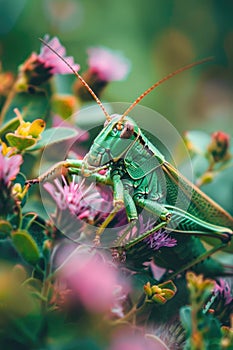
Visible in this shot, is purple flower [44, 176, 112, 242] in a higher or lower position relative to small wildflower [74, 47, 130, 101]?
lower

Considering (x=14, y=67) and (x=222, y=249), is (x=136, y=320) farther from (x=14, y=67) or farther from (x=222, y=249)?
(x=14, y=67)

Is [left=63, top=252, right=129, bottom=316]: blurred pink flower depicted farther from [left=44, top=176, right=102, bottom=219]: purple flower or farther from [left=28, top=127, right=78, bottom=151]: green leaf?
[left=28, top=127, right=78, bottom=151]: green leaf

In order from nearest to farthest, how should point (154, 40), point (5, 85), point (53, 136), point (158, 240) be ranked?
point (158, 240)
point (53, 136)
point (5, 85)
point (154, 40)

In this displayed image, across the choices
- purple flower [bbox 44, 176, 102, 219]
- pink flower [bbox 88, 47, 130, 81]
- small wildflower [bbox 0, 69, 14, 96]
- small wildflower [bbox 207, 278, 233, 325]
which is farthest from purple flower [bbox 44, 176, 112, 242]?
pink flower [bbox 88, 47, 130, 81]

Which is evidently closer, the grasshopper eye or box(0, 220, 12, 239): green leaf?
box(0, 220, 12, 239): green leaf

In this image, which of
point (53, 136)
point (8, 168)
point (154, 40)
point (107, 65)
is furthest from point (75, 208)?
point (154, 40)

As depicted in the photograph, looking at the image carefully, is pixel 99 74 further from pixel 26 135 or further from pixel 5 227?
pixel 5 227

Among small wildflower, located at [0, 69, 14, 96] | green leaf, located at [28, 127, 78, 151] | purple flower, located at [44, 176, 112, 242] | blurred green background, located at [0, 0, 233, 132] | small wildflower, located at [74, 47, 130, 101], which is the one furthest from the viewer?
blurred green background, located at [0, 0, 233, 132]
